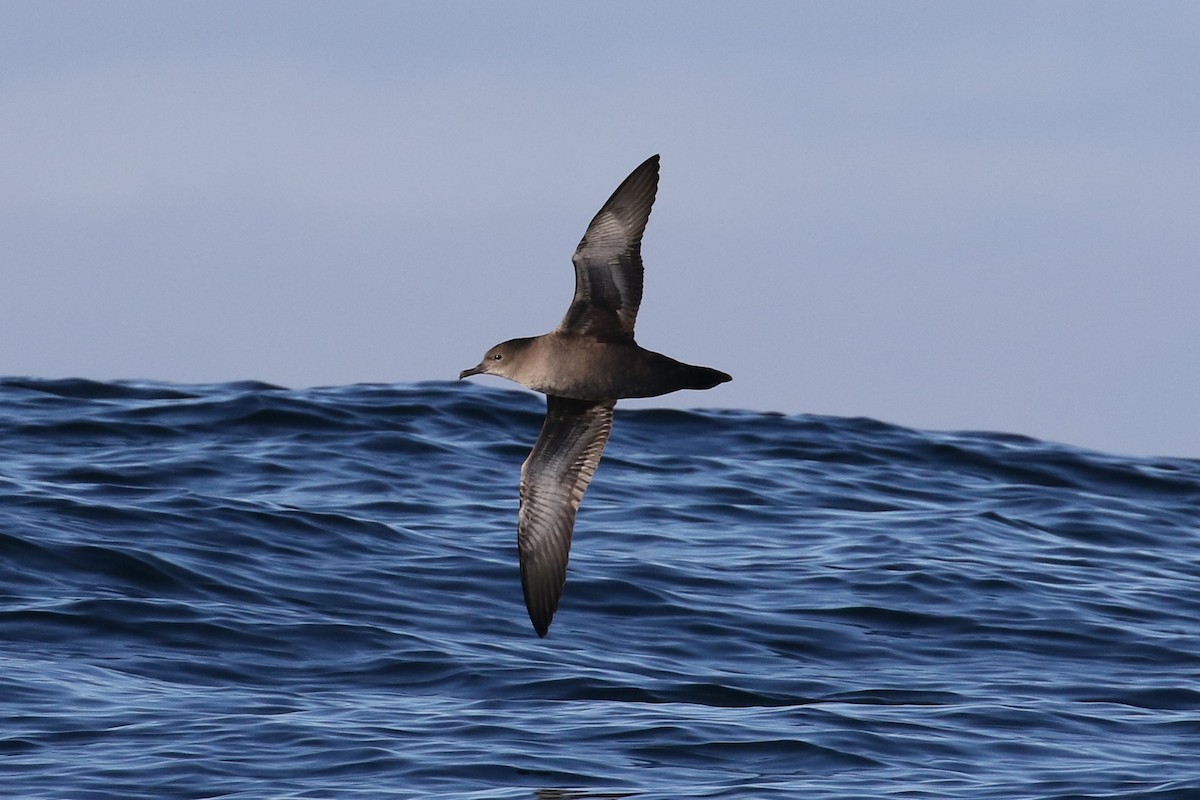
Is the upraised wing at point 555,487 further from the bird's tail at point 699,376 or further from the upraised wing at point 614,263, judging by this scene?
the bird's tail at point 699,376

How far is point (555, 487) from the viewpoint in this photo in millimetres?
10289

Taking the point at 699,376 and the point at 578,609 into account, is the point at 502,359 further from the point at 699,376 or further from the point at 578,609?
the point at 578,609

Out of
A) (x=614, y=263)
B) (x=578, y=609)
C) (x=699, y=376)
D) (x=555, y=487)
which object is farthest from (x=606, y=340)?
(x=578, y=609)

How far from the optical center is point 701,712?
379 inches

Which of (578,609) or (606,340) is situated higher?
(606,340)

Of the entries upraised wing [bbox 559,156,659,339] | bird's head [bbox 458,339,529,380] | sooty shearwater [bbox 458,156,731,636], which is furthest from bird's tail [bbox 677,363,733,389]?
bird's head [bbox 458,339,529,380]

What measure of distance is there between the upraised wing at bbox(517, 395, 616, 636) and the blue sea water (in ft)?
1.87

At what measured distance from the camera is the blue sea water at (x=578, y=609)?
8.72 meters

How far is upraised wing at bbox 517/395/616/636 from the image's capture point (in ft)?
33.4

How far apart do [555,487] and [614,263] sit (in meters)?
1.96

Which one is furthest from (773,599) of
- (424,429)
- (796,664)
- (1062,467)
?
(1062,467)

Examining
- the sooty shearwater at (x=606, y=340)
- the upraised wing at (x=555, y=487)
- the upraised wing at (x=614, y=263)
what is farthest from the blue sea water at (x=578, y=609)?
the upraised wing at (x=614, y=263)

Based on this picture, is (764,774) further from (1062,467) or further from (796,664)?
(1062,467)

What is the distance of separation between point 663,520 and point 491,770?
5578mm
